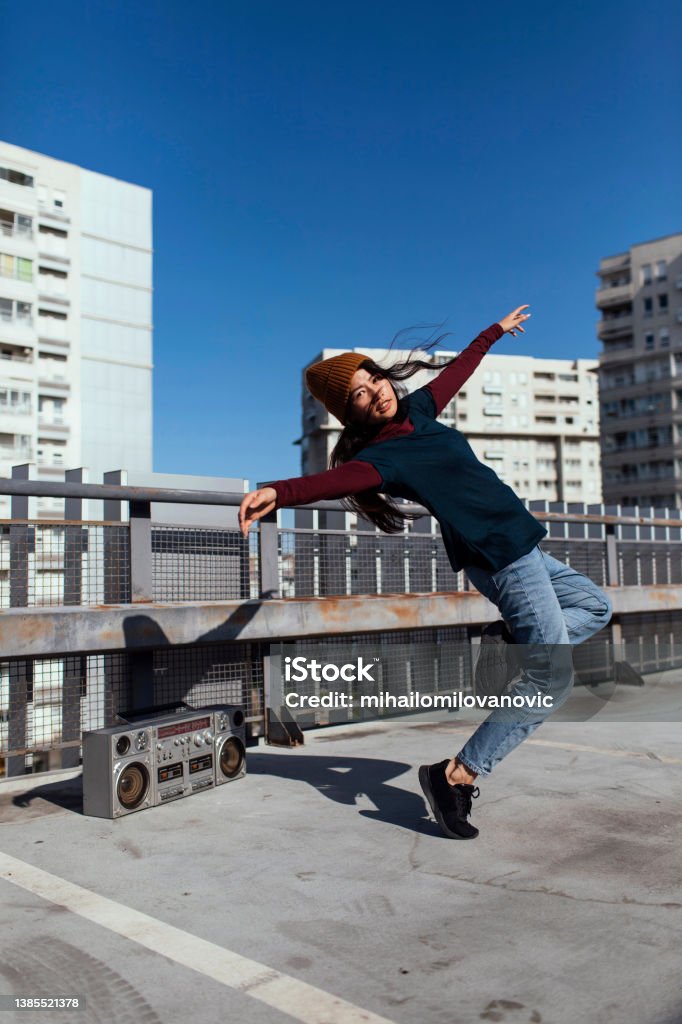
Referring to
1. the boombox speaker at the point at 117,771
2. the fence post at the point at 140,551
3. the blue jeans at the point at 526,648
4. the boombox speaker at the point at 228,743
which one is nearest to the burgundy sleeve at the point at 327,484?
the blue jeans at the point at 526,648

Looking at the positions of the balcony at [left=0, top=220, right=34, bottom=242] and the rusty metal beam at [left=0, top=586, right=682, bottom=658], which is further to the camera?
the balcony at [left=0, top=220, right=34, bottom=242]

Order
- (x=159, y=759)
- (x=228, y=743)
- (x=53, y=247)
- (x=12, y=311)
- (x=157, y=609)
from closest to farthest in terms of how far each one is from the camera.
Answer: (x=159, y=759), (x=228, y=743), (x=157, y=609), (x=12, y=311), (x=53, y=247)

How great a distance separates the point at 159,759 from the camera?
4.52 m

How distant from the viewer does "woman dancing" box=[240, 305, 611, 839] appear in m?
3.57

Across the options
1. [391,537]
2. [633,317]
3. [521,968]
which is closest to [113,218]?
[633,317]

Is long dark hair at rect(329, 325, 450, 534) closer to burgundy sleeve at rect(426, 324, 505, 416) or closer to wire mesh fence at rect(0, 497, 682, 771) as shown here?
burgundy sleeve at rect(426, 324, 505, 416)

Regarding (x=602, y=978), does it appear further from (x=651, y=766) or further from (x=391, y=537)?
(x=391, y=537)

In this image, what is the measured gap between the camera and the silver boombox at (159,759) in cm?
429

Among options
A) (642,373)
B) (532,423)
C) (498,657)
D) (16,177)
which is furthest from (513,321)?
(532,423)

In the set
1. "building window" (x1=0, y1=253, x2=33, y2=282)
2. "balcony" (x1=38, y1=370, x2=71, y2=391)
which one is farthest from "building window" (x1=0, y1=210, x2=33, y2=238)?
"balcony" (x1=38, y1=370, x2=71, y2=391)

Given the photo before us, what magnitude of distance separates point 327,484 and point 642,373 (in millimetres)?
109107

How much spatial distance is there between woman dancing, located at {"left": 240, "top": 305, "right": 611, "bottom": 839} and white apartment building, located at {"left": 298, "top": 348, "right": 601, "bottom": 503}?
122322 millimetres

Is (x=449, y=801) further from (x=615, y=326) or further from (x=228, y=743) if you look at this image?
(x=615, y=326)

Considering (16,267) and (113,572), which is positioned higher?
(16,267)
